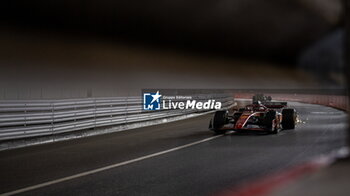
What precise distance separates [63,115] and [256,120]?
539cm

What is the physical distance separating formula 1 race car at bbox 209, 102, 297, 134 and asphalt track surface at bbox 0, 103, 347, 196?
10.0 inches

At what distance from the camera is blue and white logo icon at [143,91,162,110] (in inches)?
533

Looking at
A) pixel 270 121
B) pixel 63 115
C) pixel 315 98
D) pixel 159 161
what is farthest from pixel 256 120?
pixel 315 98

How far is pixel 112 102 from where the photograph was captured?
39.1 feet

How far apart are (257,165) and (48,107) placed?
5.70m

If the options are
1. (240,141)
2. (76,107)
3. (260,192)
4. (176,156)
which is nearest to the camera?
(260,192)

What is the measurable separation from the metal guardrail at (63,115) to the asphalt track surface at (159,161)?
59cm

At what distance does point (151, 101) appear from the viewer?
45.6ft

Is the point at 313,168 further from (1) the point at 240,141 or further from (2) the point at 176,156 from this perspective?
(1) the point at 240,141

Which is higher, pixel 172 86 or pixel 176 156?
pixel 172 86

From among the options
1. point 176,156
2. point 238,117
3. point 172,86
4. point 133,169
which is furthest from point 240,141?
point 172,86

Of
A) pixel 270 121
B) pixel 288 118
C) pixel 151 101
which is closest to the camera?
pixel 270 121

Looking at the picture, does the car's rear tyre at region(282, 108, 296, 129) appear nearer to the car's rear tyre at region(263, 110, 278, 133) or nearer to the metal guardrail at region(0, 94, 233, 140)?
the car's rear tyre at region(263, 110, 278, 133)

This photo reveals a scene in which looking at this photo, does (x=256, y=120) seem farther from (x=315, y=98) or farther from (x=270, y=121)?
(x=315, y=98)
